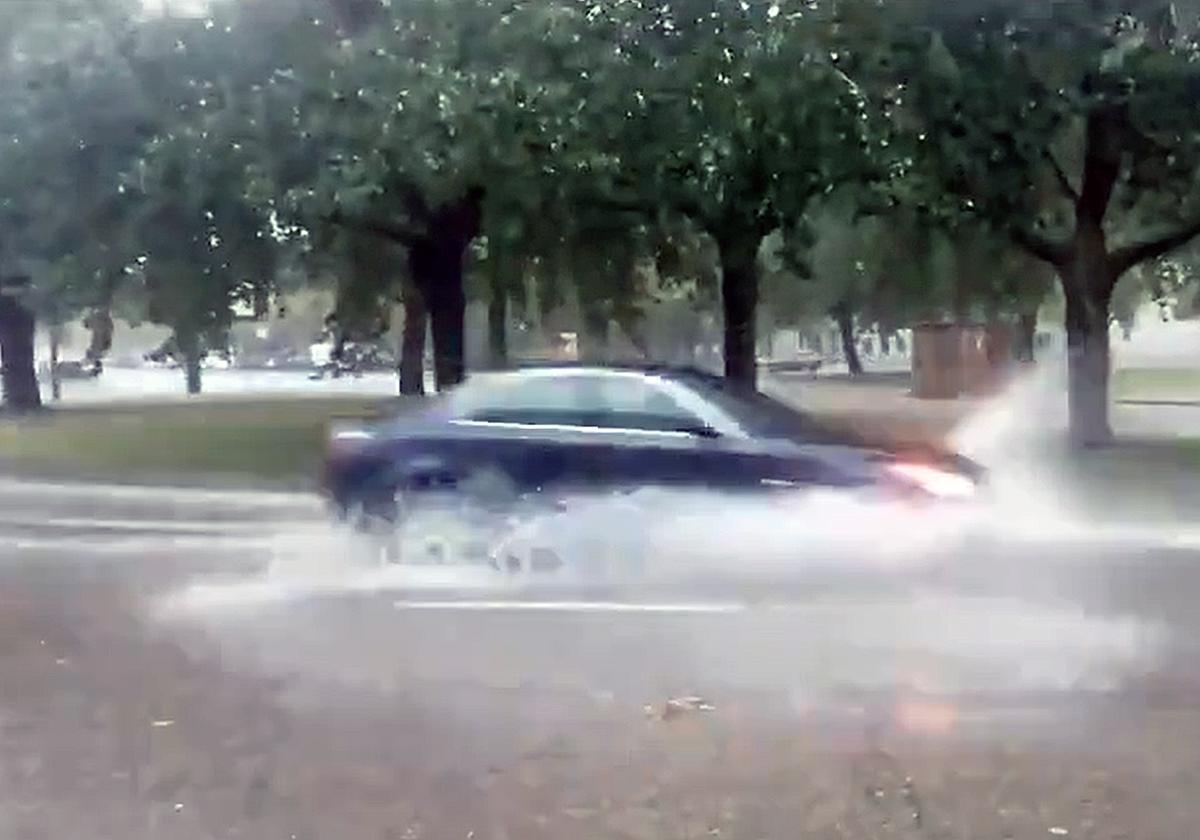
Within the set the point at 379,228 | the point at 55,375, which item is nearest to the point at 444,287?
the point at 379,228

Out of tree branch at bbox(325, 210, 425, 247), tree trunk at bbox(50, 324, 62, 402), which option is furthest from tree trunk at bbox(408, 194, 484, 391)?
tree trunk at bbox(50, 324, 62, 402)

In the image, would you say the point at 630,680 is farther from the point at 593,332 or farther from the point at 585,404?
the point at 593,332

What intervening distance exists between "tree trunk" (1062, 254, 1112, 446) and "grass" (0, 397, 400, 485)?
9139 millimetres

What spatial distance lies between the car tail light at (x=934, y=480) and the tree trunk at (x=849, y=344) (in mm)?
21552

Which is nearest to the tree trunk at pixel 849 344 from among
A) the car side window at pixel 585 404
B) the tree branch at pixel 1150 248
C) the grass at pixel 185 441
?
the grass at pixel 185 441

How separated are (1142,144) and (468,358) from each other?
9.69m

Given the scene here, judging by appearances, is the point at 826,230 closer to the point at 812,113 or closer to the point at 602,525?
the point at 812,113

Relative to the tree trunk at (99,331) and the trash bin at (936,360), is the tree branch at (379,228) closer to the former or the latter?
the tree trunk at (99,331)

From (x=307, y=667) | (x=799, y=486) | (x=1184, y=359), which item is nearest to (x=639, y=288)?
(x=1184, y=359)

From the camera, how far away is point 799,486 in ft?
37.8

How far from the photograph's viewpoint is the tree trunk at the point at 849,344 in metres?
34.4

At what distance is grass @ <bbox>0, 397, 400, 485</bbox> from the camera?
71.7 ft

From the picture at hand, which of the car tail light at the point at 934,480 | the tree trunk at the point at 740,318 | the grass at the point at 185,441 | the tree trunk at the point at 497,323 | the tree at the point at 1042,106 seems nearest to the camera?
the car tail light at the point at 934,480

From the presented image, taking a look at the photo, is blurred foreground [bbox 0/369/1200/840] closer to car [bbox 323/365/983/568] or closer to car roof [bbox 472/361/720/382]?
car [bbox 323/365/983/568]
